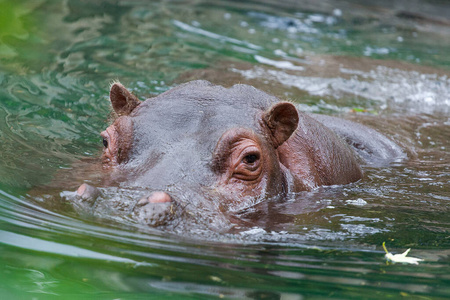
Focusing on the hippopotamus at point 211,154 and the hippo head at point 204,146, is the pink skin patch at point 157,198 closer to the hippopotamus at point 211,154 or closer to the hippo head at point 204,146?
the hippopotamus at point 211,154

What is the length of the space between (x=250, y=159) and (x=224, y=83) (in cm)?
423

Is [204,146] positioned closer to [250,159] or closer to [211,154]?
[211,154]

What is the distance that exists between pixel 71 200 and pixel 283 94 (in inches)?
200

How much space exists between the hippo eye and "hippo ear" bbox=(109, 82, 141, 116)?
1174mm

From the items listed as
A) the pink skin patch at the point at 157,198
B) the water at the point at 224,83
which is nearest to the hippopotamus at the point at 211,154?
the pink skin patch at the point at 157,198

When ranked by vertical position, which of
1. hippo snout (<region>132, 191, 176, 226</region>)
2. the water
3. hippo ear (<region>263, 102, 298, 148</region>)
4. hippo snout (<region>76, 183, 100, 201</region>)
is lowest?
the water

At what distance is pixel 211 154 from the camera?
13.5 ft

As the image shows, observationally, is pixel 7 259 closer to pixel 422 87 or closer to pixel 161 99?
pixel 161 99

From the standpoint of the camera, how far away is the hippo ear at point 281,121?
15.0 ft

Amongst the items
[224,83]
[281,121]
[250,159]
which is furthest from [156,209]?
[224,83]

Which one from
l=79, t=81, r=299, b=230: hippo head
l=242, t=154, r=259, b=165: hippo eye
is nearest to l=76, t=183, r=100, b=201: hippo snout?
l=79, t=81, r=299, b=230: hippo head

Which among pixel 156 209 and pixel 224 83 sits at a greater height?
pixel 156 209

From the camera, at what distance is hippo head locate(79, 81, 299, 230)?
153 inches

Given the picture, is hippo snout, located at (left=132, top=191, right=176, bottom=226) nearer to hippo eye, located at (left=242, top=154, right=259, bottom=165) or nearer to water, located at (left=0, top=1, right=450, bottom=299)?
water, located at (left=0, top=1, right=450, bottom=299)
